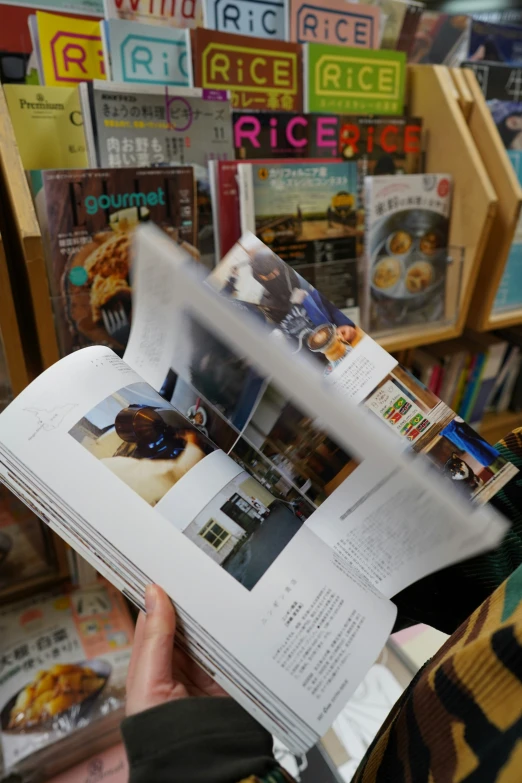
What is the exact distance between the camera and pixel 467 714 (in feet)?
1.18

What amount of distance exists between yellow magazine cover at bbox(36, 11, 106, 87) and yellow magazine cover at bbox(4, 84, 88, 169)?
0.07 metres

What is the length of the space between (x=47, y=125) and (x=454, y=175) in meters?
0.78

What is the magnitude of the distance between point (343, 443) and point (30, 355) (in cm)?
66

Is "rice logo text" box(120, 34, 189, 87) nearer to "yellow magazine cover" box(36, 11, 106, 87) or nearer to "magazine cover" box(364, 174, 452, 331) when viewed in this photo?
"yellow magazine cover" box(36, 11, 106, 87)

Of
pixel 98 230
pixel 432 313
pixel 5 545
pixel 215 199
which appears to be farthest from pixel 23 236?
pixel 432 313

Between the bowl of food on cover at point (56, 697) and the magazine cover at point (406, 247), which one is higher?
the magazine cover at point (406, 247)

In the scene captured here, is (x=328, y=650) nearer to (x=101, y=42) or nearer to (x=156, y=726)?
(x=156, y=726)

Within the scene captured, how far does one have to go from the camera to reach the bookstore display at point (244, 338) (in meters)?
0.42

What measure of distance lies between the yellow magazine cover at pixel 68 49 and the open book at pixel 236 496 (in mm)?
561

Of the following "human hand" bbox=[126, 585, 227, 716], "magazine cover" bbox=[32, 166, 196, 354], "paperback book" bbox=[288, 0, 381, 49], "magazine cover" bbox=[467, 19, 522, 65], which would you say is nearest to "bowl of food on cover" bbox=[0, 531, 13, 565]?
"magazine cover" bbox=[32, 166, 196, 354]

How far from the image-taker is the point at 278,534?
0.47 m

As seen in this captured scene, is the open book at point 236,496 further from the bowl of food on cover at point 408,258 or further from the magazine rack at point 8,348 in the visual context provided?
the bowl of food on cover at point 408,258

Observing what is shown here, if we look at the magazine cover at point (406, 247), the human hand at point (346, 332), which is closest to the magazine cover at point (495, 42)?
the magazine cover at point (406, 247)

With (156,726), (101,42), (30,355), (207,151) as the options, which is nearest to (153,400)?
(156,726)
